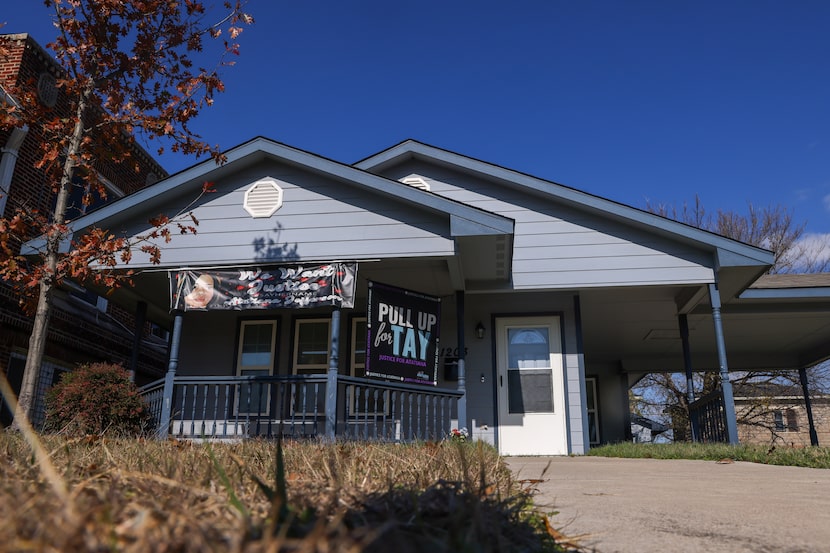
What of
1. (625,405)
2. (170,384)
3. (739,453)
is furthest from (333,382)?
(625,405)

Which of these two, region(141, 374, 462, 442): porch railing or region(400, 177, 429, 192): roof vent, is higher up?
region(400, 177, 429, 192): roof vent

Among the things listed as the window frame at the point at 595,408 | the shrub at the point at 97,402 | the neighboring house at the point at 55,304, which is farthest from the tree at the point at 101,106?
the window frame at the point at 595,408

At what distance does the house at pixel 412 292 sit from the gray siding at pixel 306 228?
2 cm

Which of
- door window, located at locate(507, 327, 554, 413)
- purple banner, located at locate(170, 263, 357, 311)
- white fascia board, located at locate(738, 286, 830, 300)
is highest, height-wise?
white fascia board, located at locate(738, 286, 830, 300)

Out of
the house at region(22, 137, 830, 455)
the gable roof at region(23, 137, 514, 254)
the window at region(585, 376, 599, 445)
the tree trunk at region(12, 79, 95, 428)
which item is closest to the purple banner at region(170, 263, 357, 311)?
the house at region(22, 137, 830, 455)

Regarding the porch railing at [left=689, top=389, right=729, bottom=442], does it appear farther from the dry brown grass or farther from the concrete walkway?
the dry brown grass

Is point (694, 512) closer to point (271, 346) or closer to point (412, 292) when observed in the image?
point (412, 292)

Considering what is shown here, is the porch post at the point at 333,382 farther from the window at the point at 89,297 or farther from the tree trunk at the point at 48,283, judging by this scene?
the window at the point at 89,297

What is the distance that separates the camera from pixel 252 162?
916cm

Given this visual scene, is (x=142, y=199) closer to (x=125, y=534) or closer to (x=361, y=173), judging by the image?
(x=361, y=173)

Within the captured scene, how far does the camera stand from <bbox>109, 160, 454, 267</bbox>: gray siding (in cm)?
847

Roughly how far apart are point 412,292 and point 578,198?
3.17 meters

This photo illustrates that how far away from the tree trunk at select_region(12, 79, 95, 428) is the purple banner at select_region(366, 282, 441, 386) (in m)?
3.92

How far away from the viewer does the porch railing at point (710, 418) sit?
9.40 meters
